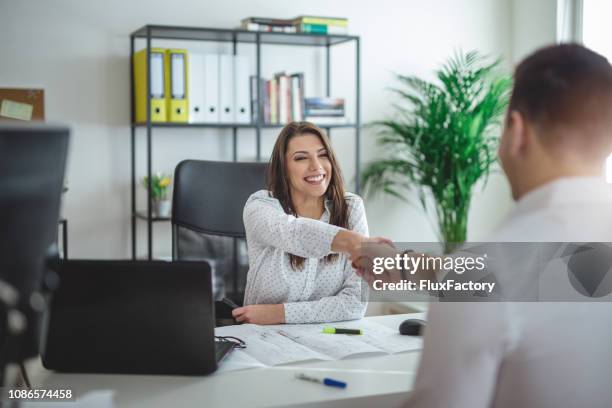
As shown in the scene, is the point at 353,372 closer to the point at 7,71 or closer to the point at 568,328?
the point at 568,328

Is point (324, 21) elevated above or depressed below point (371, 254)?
above

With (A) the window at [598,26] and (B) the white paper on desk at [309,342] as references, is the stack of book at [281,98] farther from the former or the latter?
(B) the white paper on desk at [309,342]

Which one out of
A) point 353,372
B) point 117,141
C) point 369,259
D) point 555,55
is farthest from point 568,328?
point 117,141

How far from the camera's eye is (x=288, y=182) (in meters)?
2.42

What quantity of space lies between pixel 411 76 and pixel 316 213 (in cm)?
229

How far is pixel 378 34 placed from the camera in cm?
437

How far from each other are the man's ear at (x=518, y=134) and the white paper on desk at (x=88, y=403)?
75 centimetres

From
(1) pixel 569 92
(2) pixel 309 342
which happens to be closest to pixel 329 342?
(2) pixel 309 342

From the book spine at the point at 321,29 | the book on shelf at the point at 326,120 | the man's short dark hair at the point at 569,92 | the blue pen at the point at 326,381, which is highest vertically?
the book spine at the point at 321,29

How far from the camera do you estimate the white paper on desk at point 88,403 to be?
1177 millimetres

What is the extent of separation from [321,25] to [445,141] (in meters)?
0.93

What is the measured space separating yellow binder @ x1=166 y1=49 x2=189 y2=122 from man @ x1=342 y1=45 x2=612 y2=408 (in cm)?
281

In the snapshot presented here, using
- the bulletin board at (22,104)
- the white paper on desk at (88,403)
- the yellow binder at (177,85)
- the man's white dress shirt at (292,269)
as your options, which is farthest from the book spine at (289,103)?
the white paper on desk at (88,403)

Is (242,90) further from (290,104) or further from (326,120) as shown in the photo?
(326,120)
